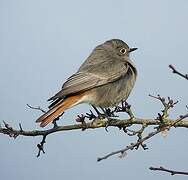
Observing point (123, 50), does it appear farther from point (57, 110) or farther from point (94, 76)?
point (57, 110)

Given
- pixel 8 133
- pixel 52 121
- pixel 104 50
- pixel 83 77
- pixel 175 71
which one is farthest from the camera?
pixel 104 50

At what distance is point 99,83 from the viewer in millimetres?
→ 9523

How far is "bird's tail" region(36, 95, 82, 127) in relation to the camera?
24.2 feet

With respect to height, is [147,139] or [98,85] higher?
[147,139]

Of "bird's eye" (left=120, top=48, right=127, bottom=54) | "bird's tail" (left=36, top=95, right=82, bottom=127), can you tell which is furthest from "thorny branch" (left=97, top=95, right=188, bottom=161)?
"bird's eye" (left=120, top=48, right=127, bottom=54)

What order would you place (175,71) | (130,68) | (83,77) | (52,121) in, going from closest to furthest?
(175,71) < (52,121) < (83,77) < (130,68)

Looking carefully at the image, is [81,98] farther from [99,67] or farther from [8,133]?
[8,133]

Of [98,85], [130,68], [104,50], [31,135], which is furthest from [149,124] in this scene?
[104,50]

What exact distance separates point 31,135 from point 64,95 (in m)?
1.96

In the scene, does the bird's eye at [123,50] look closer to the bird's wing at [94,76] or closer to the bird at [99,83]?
the bird at [99,83]

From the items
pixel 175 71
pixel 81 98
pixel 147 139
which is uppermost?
pixel 175 71

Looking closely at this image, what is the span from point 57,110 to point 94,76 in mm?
1756

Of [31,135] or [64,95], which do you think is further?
[64,95]

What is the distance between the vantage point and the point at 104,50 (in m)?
11.1
